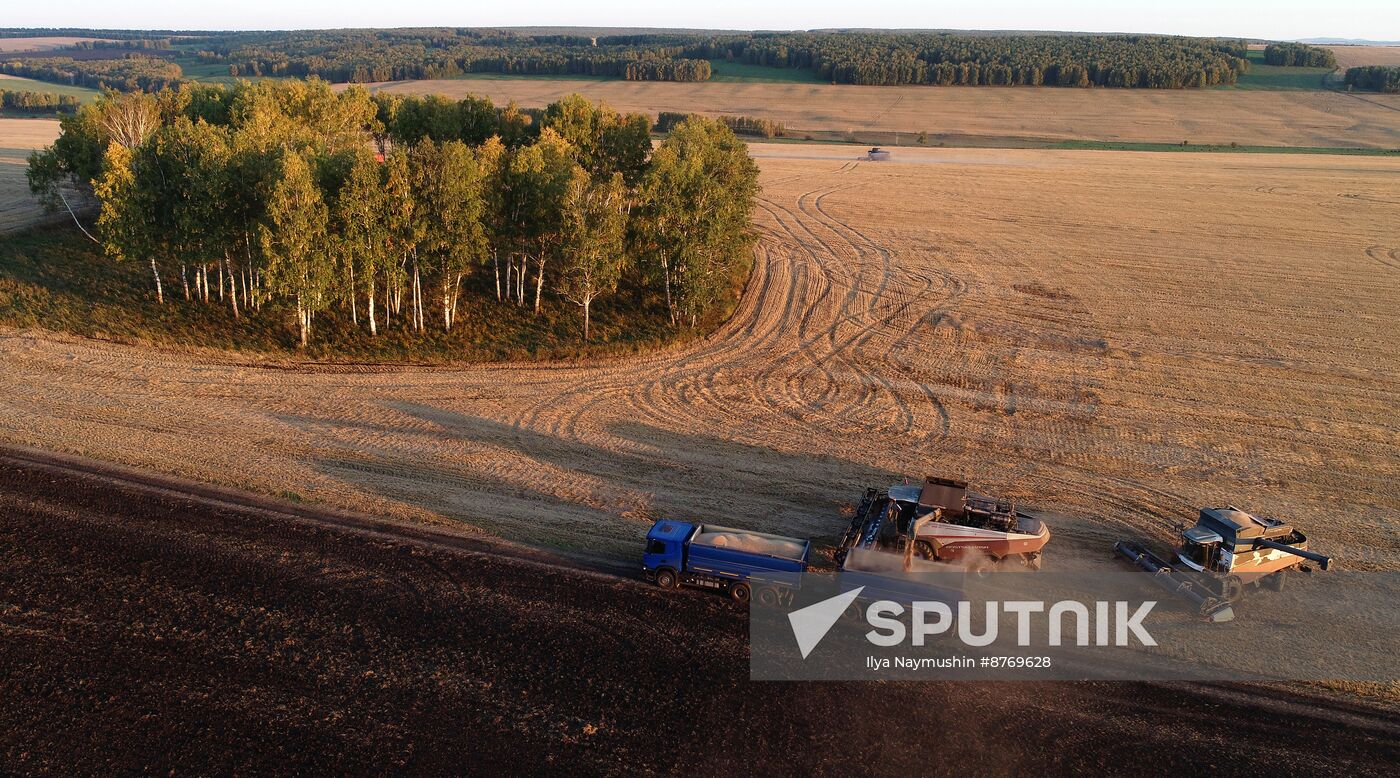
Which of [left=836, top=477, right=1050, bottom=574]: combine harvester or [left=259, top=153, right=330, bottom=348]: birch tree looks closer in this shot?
[left=836, top=477, right=1050, bottom=574]: combine harvester

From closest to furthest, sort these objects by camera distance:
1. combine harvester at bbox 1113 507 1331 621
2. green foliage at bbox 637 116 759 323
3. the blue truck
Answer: the blue truck, combine harvester at bbox 1113 507 1331 621, green foliage at bbox 637 116 759 323

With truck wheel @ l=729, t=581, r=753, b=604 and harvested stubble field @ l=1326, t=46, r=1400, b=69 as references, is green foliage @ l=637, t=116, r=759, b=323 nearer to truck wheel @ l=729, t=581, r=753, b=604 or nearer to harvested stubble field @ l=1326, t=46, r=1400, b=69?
truck wheel @ l=729, t=581, r=753, b=604

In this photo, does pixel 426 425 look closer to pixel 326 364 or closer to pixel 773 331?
pixel 326 364

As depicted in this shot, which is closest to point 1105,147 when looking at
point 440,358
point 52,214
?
point 440,358

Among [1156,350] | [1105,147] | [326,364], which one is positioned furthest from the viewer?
[1105,147]

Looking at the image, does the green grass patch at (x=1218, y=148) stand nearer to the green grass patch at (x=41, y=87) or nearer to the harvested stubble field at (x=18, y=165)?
the harvested stubble field at (x=18, y=165)

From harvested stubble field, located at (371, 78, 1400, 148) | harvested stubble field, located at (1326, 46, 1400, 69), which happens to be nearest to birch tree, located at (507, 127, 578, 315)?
harvested stubble field, located at (371, 78, 1400, 148)
